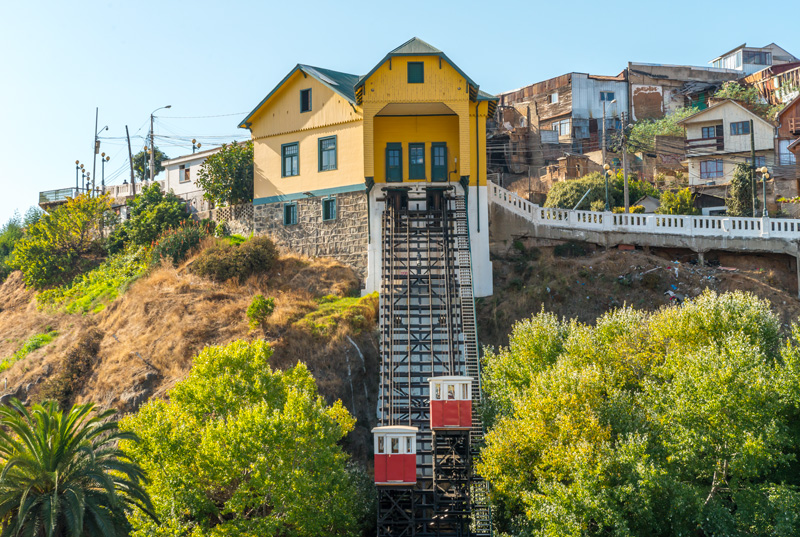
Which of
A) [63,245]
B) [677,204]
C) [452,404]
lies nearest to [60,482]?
[452,404]

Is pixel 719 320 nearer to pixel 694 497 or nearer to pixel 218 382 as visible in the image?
pixel 694 497

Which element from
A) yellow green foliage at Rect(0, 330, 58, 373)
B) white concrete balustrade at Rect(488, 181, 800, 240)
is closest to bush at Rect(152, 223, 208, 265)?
yellow green foliage at Rect(0, 330, 58, 373)

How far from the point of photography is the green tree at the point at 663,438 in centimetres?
2288

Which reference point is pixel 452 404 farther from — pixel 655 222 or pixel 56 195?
pixel 56 195

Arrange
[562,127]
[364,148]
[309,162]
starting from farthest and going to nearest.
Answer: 1. [562,127]
2. [309,162]
3. [364,148]

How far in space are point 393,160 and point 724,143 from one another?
95.5 ft

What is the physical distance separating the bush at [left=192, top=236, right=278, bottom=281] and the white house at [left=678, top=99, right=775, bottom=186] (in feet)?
103

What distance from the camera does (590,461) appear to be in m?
23.5

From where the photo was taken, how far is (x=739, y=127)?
5806 cm

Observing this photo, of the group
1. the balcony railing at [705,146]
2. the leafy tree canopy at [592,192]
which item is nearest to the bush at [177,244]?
the leafy tree canopy at [592,192]

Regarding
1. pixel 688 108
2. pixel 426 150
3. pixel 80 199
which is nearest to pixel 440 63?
pixel 426 150

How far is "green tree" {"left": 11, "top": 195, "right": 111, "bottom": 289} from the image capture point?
49.5 metres

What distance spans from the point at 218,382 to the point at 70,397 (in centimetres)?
1304

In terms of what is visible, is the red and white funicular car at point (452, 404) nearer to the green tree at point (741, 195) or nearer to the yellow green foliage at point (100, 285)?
the yellow green foliage at point (100, 285)
